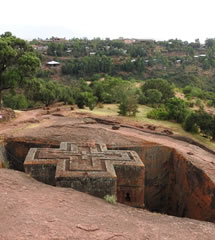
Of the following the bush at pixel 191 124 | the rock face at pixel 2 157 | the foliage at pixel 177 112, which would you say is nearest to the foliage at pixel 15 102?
the foliage at pixel 177 112

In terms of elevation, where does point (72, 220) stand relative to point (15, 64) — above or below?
below

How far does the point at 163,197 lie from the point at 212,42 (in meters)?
91.7

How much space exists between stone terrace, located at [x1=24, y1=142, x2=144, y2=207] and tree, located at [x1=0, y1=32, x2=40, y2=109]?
10622mm

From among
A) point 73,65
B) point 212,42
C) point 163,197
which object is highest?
point 212,42

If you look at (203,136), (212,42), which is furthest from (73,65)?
(212,42)

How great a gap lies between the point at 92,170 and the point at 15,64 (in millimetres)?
14060

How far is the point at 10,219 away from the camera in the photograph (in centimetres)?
460

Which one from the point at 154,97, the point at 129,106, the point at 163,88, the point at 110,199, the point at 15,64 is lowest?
the point at 110,199

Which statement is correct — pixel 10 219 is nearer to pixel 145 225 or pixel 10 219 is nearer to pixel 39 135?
pixel 145 225

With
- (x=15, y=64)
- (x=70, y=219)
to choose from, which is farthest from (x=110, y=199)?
(x=15, y=64)

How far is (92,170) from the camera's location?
24.1ft

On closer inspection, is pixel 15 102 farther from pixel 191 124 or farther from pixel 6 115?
pixel 191 124

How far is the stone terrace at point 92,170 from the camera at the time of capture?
22.8 ft

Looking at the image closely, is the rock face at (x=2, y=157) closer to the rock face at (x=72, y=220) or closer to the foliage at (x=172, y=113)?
the rock face at (x=72, y=220)
